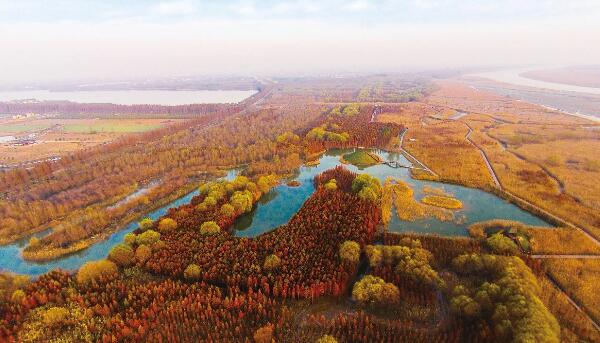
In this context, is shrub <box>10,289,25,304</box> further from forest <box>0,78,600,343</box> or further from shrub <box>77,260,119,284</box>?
shrub <box>77,260,119,284</box>

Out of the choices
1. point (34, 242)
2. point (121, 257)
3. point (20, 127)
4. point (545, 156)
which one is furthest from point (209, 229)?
point (20, 127)

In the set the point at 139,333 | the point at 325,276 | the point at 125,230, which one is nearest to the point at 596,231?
the point at 325,276

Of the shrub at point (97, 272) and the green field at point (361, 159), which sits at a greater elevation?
the green field at point (361, 159)

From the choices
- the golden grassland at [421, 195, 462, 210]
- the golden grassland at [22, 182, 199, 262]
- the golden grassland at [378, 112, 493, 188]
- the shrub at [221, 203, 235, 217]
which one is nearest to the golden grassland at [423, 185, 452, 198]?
the golden grassland at [421, 195, 462, 210]

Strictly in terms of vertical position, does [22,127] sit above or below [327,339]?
above

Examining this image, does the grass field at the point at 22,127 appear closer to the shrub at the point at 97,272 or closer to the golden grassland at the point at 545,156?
the shrub at the point at 97,272

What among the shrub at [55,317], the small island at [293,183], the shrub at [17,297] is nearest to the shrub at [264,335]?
the shrub at [55,317]

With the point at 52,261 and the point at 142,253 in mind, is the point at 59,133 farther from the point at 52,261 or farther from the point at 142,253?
the point at 142,253
